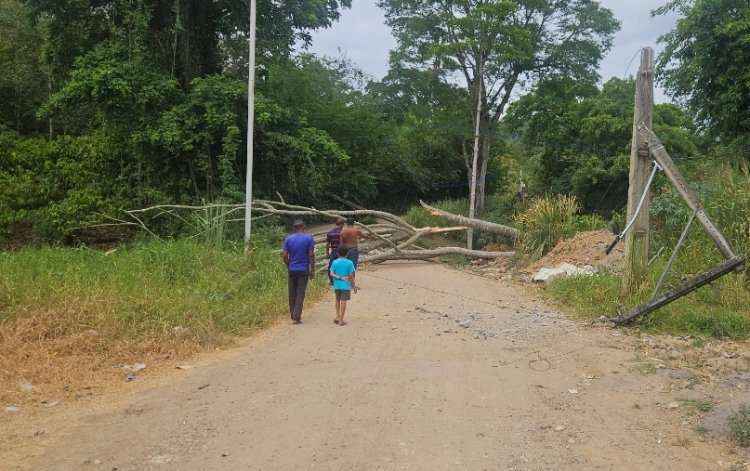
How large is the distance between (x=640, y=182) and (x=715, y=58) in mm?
11032

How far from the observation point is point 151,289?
852 cm

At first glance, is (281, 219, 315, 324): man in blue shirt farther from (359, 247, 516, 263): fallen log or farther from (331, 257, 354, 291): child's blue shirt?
(359, 247, 516, 263): fallen log

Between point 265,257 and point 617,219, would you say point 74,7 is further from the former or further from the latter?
point 617,219

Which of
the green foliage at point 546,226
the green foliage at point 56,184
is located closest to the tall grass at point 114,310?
the green foliage at point 546,226

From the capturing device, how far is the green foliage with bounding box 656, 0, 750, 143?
16.4 m

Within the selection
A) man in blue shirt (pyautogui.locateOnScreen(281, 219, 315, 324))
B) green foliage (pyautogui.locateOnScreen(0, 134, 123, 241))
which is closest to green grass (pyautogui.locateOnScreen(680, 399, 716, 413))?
man in blue shirt (pyautogui.locateOnScreen(281, 219, 315, 324))

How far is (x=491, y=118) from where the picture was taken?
29453mm

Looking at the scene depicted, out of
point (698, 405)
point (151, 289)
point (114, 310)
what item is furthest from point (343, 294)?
point (698, 405)

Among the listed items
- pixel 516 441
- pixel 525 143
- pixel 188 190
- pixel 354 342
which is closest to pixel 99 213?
pixel 188 190

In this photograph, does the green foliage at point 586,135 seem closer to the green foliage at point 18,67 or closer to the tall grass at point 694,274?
the tall grass at point 694,274

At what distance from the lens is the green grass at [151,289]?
753 centimetres

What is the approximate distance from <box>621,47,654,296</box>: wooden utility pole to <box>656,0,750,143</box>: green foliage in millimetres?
9319

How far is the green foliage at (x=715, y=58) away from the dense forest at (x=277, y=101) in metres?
0.05

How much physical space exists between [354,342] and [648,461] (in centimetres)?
423
